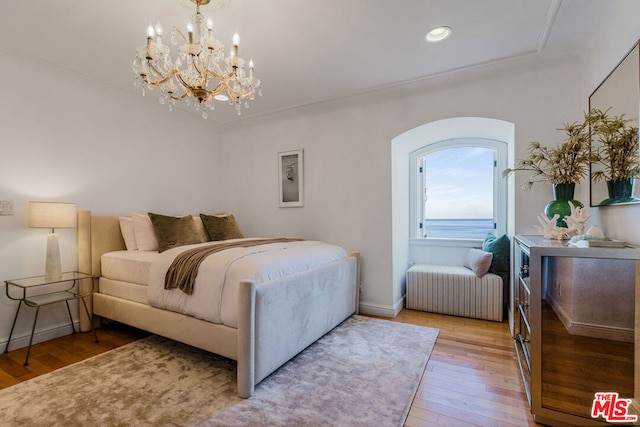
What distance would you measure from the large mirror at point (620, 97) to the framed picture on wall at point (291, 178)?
9.41 feet

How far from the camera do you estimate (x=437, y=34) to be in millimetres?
2293

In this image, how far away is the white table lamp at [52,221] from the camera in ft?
8.14

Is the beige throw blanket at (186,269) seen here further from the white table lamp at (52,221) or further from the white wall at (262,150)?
the white wall at (262,150)

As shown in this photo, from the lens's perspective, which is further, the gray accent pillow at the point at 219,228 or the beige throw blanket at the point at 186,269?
the gray accent pillow at the point at 219,228

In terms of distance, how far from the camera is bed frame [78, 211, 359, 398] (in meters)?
1.85

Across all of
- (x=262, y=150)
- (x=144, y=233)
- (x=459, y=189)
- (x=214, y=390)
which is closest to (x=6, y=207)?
(x=144, y=233)

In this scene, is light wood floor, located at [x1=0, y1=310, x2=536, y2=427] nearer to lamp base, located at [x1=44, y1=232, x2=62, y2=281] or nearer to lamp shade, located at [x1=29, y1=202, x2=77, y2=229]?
lamp base, located at [x1=44, y1=232, x2=62, y2=281]

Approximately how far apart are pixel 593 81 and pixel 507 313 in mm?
2409

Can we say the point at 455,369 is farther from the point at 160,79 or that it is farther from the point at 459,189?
the point at 160,79

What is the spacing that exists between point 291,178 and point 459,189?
2289 millimetres

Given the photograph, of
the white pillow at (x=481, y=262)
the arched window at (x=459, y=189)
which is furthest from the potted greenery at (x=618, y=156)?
the arched window at (x=459, y=189)

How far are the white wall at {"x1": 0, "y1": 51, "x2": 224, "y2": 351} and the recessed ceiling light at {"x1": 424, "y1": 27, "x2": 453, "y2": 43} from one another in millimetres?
3268

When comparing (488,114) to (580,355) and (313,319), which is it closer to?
(580,355)

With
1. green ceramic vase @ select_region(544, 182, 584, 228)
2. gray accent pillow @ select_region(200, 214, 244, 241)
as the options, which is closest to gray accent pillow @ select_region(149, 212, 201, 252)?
gray accent pillow @ select_region(200, 214, 244, 241)
